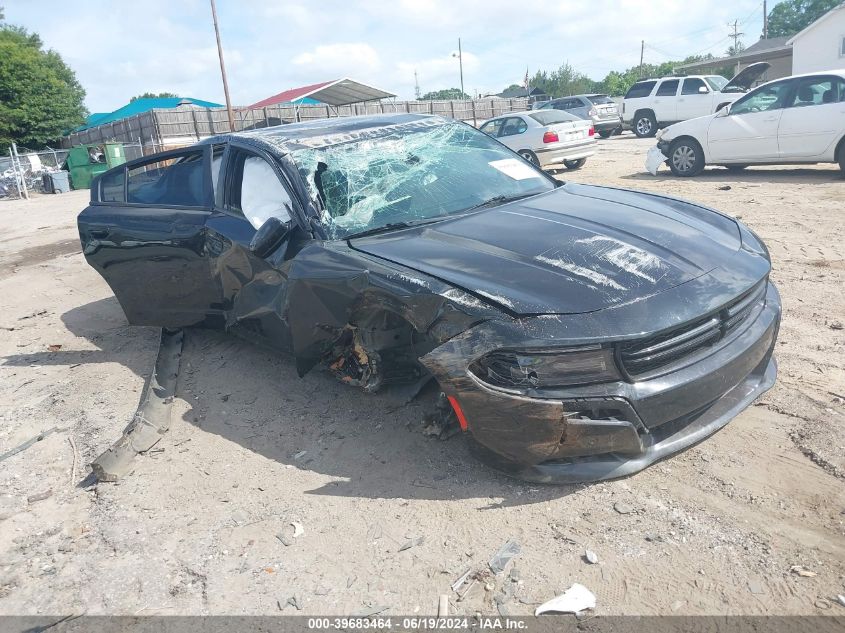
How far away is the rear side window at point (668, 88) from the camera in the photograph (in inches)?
784

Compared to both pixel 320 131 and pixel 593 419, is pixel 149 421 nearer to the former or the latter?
pixel 320 131

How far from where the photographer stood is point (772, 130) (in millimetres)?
10086

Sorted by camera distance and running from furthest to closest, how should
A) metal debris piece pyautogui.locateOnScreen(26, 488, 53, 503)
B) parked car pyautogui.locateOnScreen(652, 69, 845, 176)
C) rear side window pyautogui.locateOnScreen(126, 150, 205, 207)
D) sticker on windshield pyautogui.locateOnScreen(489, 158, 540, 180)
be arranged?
parked car pyautogui.locateOnScreen(652, 69, 845, 176)
rear side window pyautogui.locateOnScreen(126, 150, 205, 207)
sticker on windshield pyautogui.locateOnScreen(489, 158, 540, 180)
metal debris piece pyautogui.locateOnScreen(26, 488, 53, 503)

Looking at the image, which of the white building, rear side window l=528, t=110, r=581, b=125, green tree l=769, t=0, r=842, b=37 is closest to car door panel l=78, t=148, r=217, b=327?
rear side window l=528, t=110, r=581, b=125

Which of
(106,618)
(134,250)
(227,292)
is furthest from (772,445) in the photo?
(134,250)

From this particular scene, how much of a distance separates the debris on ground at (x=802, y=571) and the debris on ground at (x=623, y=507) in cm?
58

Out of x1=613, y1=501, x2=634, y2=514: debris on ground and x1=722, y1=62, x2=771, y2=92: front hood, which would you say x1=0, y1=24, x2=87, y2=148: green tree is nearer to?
x1=722, y1=62, x2=771, y2=92: front hood

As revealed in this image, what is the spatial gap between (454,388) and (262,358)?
245 centimetres

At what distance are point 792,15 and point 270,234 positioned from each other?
95.3 meters

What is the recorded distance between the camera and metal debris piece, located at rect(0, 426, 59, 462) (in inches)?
146

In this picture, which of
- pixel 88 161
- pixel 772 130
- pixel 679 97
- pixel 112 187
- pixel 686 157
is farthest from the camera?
pixel 88 161

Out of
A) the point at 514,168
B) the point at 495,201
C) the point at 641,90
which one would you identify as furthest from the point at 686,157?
the point at 641,90

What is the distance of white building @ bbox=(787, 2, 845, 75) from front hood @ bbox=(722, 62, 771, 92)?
12111 millimetres

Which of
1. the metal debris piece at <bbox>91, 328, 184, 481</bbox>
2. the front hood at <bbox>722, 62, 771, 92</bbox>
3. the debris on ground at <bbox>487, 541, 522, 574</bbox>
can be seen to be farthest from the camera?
the front hood at <bbox>722, 62, 771, 92</bbox>
